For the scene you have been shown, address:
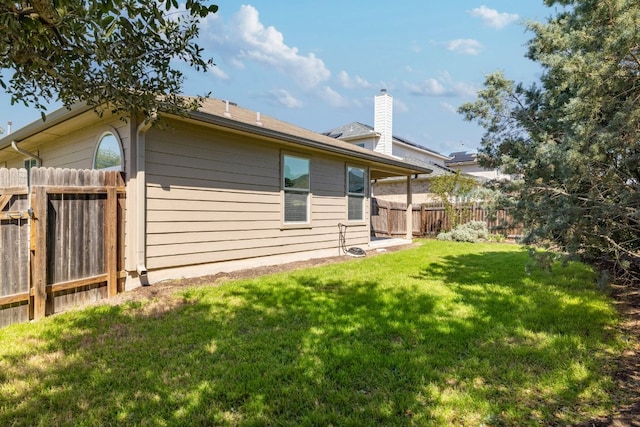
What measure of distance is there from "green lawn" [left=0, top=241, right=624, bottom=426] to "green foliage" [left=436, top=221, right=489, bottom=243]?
7.84 metres

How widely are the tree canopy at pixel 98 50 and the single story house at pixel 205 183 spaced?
168cm

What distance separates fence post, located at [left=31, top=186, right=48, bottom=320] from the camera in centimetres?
411

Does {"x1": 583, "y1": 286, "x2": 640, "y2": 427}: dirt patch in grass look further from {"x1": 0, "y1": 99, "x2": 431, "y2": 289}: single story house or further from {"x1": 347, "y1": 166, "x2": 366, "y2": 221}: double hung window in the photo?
{"x1": 347, "y1": 166, "x2": 366, "y2": 221}: double hung window

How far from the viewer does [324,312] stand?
169 inches

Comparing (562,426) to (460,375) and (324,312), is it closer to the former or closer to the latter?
(460,375)

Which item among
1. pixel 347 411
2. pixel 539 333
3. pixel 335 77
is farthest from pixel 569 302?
pixel 335 77

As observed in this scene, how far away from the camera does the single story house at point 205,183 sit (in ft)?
17.7

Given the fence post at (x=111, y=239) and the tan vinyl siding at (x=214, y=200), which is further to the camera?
the tan vinyl siding at (x=214, y=200)

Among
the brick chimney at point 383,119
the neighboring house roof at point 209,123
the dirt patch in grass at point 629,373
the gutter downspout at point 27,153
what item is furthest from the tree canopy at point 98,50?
the brick chimney at point 383,119

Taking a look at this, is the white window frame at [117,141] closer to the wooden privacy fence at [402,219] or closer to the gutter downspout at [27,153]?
the gutter downspout at [27,153]

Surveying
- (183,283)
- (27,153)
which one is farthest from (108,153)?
(27,153)

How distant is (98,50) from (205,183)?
146 inches

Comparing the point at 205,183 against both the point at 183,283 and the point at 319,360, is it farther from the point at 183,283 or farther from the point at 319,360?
the point at 319,360

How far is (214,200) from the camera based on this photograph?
254 inches
